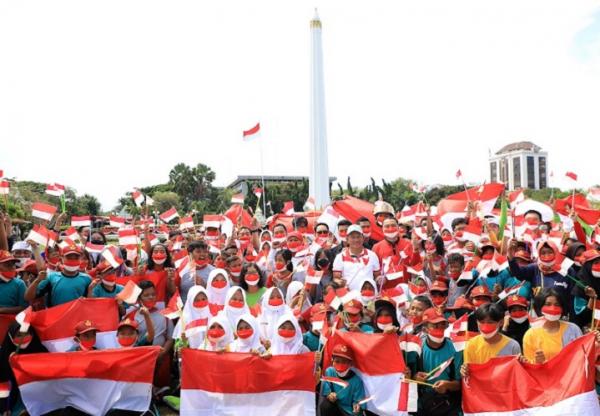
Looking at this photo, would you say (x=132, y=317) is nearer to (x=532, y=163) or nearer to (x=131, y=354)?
(x=131, y=354)

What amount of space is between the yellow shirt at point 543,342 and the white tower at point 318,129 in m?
29.5

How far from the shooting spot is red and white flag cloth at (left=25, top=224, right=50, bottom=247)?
7.44 m

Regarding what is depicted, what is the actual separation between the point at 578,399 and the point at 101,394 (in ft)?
16.1

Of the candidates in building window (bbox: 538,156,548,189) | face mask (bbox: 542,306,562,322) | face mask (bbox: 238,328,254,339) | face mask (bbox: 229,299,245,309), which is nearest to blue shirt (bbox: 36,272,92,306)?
face mask (bbox: 229,299,245,309)

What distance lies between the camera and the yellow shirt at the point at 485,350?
545cm

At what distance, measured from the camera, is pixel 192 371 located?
588 cm

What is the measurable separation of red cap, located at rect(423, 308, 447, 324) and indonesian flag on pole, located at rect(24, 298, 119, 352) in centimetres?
378

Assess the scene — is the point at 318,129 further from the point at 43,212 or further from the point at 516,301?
the point at 516,301

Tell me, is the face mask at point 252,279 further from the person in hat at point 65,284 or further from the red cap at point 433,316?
the red cap at point 433,316

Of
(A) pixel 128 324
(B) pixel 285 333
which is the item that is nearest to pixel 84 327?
(A) pixel 128 324

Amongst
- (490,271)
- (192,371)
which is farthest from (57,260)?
(490,271)

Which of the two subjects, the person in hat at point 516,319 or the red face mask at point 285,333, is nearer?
the person in hat at point 516,319

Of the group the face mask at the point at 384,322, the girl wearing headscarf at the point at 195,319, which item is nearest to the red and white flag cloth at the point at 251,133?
the girl wearing headscarf at the point at 195,319

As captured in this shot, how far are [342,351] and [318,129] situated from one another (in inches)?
1269
